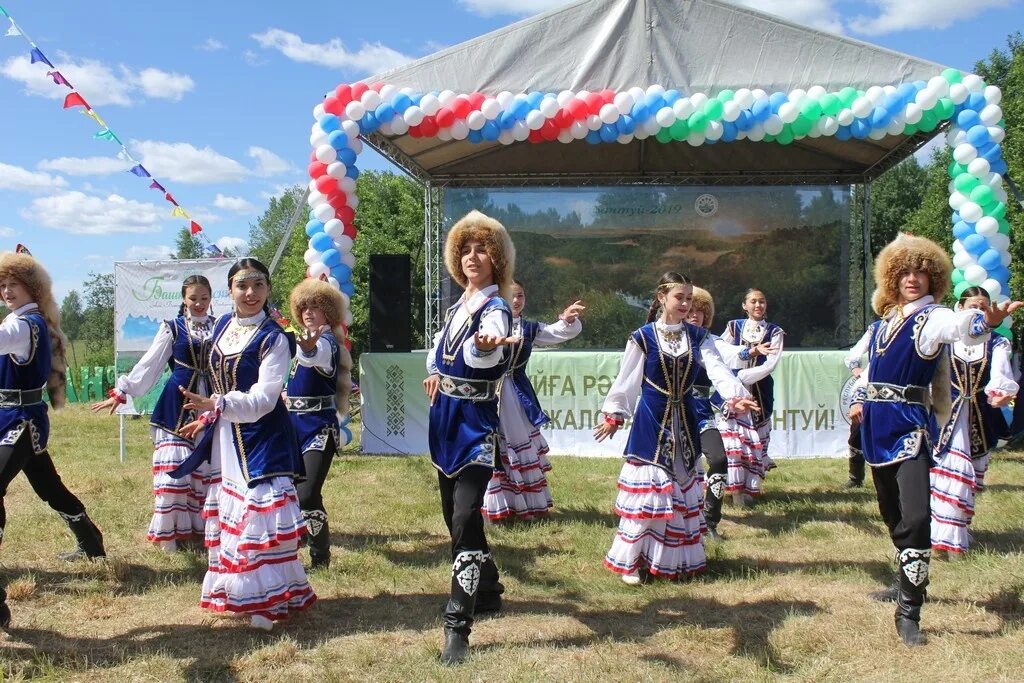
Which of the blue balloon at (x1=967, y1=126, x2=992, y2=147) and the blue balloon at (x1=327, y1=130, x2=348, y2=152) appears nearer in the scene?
the blue balloon at (x1=967, y1=126, x2=992, y2=147)

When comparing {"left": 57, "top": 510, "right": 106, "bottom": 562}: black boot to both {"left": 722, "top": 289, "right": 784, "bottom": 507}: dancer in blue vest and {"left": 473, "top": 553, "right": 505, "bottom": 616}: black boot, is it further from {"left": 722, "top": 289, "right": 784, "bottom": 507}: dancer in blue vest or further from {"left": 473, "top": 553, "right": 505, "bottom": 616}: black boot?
{"left": 722, "top": 289, "right": 784, "bottom": 507}: dancer in blue vest

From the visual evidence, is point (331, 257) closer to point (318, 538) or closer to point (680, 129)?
point (680, 129)

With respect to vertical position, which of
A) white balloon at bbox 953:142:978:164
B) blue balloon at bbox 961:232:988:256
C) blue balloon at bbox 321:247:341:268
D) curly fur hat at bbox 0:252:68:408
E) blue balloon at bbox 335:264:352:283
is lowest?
curly fur hat at bbox 0:252:68:408

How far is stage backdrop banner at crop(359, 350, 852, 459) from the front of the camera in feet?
32.2

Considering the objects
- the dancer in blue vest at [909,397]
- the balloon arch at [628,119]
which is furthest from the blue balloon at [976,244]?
the dancer in blue vest at [909,397]

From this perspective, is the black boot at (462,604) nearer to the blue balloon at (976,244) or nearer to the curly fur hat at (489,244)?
the curly fur hat at (489,244)

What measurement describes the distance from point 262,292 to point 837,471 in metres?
6.68

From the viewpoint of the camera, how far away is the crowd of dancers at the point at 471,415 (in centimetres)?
380

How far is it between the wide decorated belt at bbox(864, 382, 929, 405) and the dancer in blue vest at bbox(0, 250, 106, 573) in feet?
14.2

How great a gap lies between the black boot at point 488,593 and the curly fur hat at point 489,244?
4.83ft

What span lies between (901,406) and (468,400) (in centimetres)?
201

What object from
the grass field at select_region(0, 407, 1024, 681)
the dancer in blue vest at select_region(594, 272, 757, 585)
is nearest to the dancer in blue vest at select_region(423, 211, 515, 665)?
the grass field at select_region(0, 407, 1024, 681)

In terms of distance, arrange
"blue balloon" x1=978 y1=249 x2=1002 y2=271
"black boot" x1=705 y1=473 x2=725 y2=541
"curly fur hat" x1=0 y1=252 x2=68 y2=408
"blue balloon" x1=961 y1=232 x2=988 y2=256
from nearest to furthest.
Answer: "curly fur hat" x1=0 y1=252 x2=68 y2=408 → "black boot" x1=705 y1=473 x2=725 y2=541 → "blue balloon" x1=978 y1=249 x2=1002 y2=271 → "blue balloon" x1=961 y1=232 x2=988 y2=256

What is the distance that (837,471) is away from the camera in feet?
28.7
